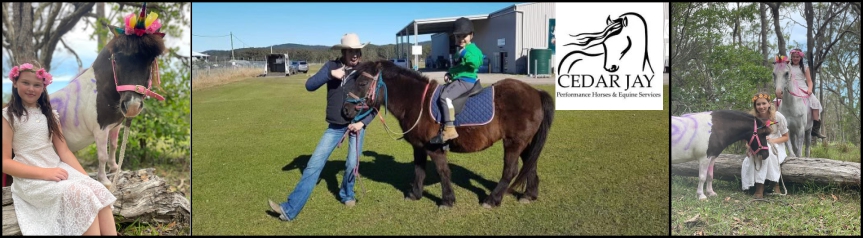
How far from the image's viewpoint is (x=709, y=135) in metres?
3.74

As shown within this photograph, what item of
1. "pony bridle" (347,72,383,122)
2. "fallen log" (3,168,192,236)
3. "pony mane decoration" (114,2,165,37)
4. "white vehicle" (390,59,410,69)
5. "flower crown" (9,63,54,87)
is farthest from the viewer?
"white vehicle" (390,59,410,69)

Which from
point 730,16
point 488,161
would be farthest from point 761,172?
point 488,161

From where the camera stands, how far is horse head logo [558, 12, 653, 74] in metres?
3.67

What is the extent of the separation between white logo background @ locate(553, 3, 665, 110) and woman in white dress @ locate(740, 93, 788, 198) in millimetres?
730

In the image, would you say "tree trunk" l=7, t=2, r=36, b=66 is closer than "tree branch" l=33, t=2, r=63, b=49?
Yes

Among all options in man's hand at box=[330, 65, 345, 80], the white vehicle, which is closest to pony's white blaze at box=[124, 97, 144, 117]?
A: man's hand at box=[330, 65, 345, 80]

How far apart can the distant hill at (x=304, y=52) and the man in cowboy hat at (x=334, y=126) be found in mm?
157

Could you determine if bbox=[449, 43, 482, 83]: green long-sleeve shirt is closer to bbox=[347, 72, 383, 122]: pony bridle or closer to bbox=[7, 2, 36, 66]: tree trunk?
bbox=[347, 72, 383, 122]: pony bridle

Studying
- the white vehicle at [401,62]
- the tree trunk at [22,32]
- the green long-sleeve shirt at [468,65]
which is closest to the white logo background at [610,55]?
the green long-sleeve shirt at [468,65]

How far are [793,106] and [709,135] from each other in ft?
2.33

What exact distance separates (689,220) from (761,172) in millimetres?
675

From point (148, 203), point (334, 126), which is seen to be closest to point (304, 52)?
point (334, 126)

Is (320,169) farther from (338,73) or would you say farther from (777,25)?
(777,25)

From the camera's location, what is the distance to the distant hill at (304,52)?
368cm
